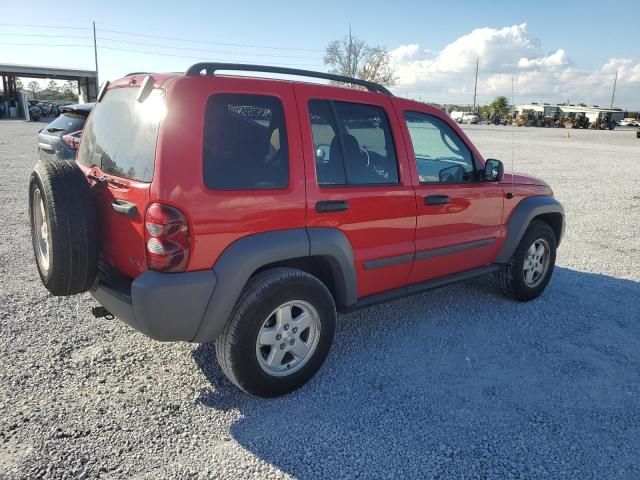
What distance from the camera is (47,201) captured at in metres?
2.80

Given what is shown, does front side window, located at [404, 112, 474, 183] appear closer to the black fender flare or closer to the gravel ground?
the black fender flare

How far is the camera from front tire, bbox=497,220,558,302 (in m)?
4.60

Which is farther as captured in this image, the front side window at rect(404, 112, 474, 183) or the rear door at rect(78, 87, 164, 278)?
the front side window at rect(404, 112, 474, 183)

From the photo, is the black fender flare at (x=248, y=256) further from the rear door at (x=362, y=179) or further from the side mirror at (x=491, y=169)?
the side mirror at (x=491, y=169)

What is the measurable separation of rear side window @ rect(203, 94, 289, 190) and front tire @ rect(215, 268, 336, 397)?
57 cm

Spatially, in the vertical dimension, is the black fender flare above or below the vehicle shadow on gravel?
above

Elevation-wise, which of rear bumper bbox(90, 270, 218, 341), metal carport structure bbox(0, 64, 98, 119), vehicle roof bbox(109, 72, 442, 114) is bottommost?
rear bumper bbox(90, 270, 218, 341)

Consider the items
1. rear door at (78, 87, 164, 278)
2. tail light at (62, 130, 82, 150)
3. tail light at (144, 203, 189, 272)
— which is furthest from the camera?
tail light at (62, 130, 82, 150)

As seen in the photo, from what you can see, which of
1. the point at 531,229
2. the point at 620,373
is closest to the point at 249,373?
the point at 620,373

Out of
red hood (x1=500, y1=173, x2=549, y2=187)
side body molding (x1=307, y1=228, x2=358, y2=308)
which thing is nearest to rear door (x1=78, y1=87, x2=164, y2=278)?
side body molding (x1=307, y1=228, x2=358, y2=308)

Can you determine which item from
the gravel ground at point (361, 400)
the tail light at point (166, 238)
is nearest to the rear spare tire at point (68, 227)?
the tail light at point (166, 238)

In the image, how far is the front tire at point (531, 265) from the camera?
460 cm

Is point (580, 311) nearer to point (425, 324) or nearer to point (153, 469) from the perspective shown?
point (425, 324)

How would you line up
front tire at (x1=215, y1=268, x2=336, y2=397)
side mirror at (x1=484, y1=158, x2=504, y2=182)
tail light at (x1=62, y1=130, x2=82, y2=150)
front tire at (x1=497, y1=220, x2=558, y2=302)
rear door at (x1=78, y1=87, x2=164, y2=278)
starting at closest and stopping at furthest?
1. rear door at (x1=78, y1=87, x2=164, y2=278)
2. front tire at (x1=215, y1=268, x2=336, y2=397)
3. side mirror at (x1=484, y1=158, x2=504, y2=182)
4. front tire at (x1=497, y1=220, x2=558, y2=302)
5. tail light at (x1=62, y1=130, x2=82, y2=150)
